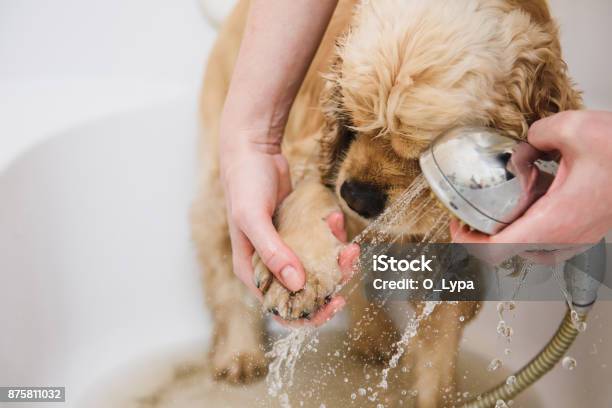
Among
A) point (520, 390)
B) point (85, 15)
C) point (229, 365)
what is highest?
point (85, 15)

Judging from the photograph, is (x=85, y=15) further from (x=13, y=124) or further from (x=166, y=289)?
(x=166, y=289)

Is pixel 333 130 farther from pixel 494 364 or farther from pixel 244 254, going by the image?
pixel 494 364

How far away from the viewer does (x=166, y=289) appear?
4.76 feet

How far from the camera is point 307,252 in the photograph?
3.03 feet

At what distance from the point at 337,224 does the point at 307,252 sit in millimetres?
84

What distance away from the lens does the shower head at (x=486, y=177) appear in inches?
28.4

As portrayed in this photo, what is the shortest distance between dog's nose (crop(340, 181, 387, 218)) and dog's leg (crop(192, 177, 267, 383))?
1.53ft

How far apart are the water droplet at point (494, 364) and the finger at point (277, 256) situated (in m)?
0.51

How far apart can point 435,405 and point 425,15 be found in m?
0.73

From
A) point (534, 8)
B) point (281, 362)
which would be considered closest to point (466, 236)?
point (534, 8)

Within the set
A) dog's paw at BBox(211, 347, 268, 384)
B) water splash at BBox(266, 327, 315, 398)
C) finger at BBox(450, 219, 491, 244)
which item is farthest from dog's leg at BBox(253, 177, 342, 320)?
dog's paw at BBox(211, 347, 268, 384)

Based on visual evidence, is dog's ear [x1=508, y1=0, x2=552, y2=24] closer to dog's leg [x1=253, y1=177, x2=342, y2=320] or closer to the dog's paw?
dog's leg [x1=253, y1=177, x2=342, y2=320]

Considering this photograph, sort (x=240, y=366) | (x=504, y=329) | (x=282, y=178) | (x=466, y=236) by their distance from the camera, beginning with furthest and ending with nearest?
1. (x=240, y=366)
2. (x=504, y=329)
3. (x=282, y=178)
4. (x=466, y=236)

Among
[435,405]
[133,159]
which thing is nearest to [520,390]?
[435,405]
